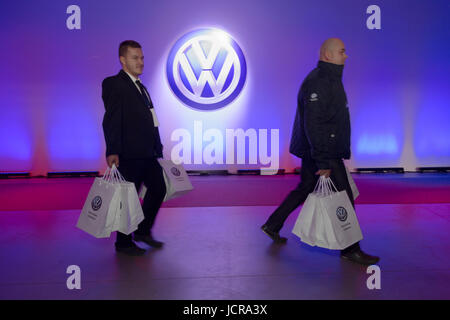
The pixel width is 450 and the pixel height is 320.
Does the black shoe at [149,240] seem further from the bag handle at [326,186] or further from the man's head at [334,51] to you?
the man's head at [334,51]

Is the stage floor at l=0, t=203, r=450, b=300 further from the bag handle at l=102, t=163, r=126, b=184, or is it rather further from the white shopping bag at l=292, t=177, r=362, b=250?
the bag handle at l=102, t=163, r=126, b=184

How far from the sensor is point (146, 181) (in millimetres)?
3205

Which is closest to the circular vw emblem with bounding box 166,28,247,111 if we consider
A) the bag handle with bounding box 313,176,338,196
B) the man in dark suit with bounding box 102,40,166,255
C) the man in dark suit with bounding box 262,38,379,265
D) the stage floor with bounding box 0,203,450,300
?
the stage floor with bounding box 0,203,450,300

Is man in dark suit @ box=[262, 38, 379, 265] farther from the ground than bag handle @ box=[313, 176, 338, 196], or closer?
farther from the ground

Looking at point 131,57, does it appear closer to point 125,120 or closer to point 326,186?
point 125,120

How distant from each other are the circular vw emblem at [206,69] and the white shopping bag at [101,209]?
11.8ft

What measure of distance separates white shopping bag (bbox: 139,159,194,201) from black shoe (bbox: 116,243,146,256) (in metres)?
0.43

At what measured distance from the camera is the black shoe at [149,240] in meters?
3.22

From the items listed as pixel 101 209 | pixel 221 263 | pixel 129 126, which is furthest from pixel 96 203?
pixel 221 263

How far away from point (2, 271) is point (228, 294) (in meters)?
1.45

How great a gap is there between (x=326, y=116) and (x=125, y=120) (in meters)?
1.36

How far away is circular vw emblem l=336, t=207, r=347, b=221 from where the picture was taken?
2711 millimetres

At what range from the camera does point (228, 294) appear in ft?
7.47
